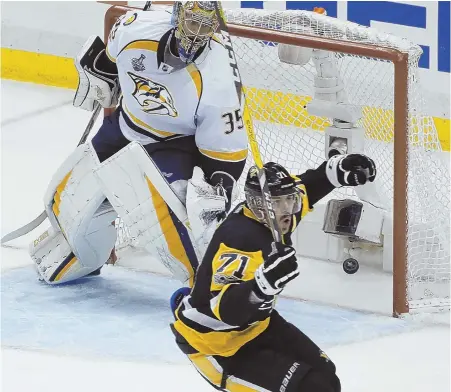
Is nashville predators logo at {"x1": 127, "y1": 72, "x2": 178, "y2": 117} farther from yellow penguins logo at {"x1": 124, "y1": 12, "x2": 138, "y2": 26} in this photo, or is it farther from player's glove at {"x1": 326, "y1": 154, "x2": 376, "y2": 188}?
player's glove at {"x1": 326, "y1": 154, "x2": 376, "y2": 188}

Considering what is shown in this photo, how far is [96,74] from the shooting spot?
14.4ft

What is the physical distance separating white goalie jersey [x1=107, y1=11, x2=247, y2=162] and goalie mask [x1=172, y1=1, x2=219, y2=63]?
7 centimetres

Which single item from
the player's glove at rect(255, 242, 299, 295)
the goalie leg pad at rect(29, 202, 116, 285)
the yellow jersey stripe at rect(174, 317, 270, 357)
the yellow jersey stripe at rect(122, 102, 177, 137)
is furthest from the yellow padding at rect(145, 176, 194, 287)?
the player's glove at rect(255, 242, 299, 295)

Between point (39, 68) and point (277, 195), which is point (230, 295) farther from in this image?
point (39, 68)

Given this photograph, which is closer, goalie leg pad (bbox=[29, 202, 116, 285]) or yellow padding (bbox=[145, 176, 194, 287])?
yellow padding (bbox=[145, 176, 194, 287])

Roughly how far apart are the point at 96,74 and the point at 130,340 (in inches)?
34.7

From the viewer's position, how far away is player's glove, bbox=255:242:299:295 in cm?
287

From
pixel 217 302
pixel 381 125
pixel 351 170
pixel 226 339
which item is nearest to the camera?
pixel 217 302

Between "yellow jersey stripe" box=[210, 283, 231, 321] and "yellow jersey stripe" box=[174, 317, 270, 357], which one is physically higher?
"yellow jersey stripe" box=[210, 283, 231, 321]

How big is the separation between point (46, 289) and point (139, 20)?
1.01m

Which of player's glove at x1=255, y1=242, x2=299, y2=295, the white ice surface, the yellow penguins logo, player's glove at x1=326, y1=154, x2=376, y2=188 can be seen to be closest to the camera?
player's glove at x1=255, y1=242, x2=299, y2=295

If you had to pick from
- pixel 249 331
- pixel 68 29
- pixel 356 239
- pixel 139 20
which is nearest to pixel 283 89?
pixel 356 239

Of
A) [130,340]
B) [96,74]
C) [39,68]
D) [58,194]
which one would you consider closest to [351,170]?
[130,340]

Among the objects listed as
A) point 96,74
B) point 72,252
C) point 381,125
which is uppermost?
point 96,74
